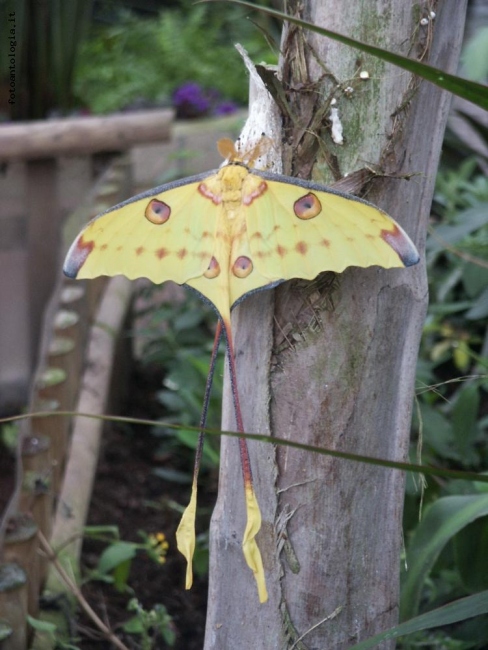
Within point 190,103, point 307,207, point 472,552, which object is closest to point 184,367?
point 472,552

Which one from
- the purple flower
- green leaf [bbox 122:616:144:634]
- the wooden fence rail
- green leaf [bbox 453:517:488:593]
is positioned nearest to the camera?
green leaf [bbox 453:517:488:593]

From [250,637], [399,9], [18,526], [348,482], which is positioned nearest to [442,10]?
[399,9]

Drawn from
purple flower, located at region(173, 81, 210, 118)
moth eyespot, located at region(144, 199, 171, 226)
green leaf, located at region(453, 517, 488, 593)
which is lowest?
green leaf, located at region(453, 517, 488, 593)

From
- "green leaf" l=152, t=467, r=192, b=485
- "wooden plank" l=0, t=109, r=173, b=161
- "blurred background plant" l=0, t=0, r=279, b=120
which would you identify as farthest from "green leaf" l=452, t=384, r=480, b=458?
"blurred background plant" l=0, t=0, r=279, b=120

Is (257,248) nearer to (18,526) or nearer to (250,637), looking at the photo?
(250,637)

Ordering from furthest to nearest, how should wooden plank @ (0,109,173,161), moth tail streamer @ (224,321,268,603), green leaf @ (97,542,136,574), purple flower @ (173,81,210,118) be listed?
purple flower @ (173,81,210,118), wooden plank @ (0,109,173,161), green leaf @ (97,542,136,574), moth tail streamer @ (224,321,268,603)

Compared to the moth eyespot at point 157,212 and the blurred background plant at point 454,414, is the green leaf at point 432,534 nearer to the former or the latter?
the blurred background plant at point 454,414

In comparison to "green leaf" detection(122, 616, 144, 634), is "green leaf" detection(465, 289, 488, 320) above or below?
above

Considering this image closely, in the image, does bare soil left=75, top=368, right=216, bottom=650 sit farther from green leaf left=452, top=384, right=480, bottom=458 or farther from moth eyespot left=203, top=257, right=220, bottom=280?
moth eyespot left=203, top=257, right=220, bottom=280

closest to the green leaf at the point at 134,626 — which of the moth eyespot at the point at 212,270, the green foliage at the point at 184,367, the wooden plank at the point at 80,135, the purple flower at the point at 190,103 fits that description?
the green foliage at the point at 184,367
